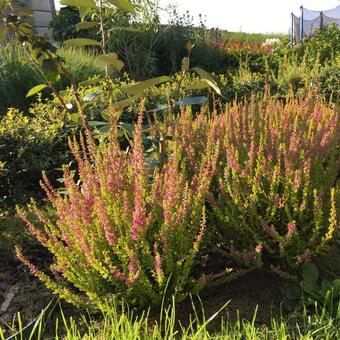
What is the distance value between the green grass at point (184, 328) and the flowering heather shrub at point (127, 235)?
100 millimetres

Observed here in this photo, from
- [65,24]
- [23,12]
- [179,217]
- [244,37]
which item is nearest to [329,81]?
[23,12]

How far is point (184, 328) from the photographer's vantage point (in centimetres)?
195

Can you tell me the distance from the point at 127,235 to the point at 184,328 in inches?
16.5

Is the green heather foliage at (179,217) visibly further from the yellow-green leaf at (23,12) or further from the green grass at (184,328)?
the yellow-green leaf at (23,12)

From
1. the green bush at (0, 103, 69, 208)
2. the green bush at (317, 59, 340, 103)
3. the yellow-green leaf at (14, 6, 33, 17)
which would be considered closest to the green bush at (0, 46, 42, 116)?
the green bush at (0, 103, 69, 208)

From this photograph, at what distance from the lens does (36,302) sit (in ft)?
7.58

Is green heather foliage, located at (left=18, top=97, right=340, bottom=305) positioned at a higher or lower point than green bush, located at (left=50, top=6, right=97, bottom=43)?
lower

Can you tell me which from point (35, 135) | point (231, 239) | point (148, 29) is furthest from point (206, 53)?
point (231, 239)

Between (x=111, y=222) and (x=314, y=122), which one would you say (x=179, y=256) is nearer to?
(x=111, y=222)

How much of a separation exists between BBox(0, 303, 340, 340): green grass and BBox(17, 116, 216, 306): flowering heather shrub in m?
0.10

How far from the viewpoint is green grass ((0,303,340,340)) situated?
174 cm

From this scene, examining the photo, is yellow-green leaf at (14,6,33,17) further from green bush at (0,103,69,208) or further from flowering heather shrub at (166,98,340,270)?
green bush at (0,103,69,208)

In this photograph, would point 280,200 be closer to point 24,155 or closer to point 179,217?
point 179,217

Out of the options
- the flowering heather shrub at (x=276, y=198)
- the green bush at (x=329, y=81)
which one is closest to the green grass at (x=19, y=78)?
the green bush at (x=329, y=81)
